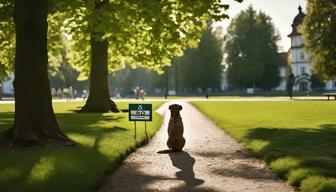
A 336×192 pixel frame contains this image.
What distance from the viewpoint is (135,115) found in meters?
15.3

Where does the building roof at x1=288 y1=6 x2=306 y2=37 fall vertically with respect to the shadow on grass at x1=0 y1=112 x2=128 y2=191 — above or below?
above

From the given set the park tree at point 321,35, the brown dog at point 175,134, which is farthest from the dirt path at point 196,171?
the park tree at point 321,35

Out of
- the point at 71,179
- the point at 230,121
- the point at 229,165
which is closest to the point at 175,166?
the point at 229,165

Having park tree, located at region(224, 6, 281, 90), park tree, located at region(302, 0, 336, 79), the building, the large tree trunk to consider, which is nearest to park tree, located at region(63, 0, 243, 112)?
the large tree trunk

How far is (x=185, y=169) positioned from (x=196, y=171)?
0.33 m

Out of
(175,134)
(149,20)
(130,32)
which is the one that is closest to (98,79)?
(130,32)

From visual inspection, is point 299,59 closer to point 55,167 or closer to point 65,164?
point 65,164

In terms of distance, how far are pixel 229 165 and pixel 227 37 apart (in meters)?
82.3

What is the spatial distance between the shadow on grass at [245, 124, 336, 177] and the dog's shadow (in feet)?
6.00

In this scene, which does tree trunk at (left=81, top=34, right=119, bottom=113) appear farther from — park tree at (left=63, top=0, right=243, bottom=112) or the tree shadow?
the tree shadow

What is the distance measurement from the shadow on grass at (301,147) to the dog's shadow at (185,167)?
6.00 feet

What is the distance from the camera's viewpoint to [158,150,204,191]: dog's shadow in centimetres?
875

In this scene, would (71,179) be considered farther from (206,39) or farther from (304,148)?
(206,39)

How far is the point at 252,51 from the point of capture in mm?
87312
